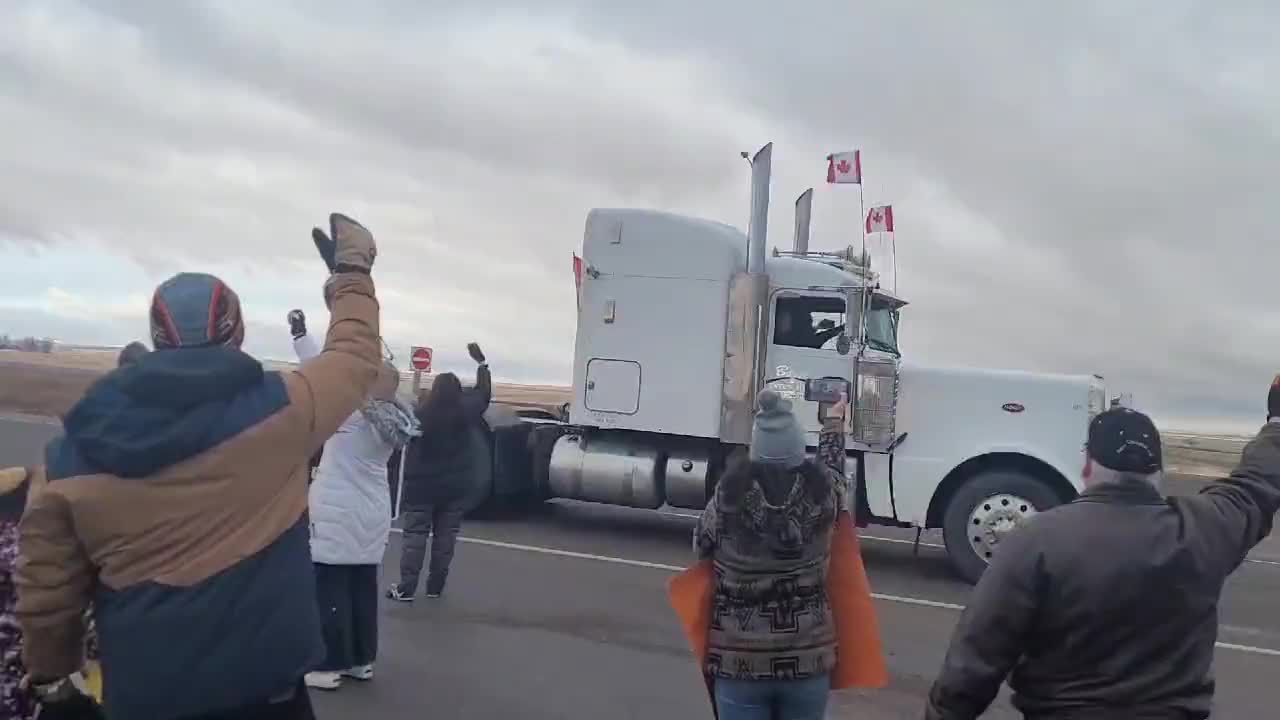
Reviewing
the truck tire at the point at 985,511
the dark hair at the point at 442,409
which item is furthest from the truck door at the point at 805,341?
the dark hair at the point at 442,409

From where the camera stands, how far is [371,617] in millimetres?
5859

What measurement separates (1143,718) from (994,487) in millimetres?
7767

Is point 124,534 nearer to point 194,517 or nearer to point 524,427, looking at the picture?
point 194,517

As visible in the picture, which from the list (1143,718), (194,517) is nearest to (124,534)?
(194,517)

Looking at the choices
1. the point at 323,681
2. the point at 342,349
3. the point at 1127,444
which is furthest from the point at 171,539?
the point at 323,681

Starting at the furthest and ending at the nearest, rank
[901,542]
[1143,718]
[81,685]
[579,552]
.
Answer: [901,542], [579,552], [81,685], [1143,718]

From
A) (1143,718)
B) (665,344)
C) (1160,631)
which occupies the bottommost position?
(1143,718)

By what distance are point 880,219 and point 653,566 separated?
4.75m

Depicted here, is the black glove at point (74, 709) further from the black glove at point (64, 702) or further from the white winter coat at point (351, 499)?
the white winter coat at point (351, 499)

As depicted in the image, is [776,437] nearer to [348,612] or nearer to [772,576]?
[772,576]

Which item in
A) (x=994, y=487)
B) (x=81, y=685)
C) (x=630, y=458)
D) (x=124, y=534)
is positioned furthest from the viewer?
(x=630, y=458)

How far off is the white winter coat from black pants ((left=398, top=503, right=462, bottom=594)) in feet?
7.09

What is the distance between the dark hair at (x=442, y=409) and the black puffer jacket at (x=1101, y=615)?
5.59 m

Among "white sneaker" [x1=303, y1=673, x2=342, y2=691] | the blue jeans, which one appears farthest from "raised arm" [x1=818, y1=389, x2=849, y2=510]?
"white sneaker" [x1=303, y1=673, x2=342, y2=691]
